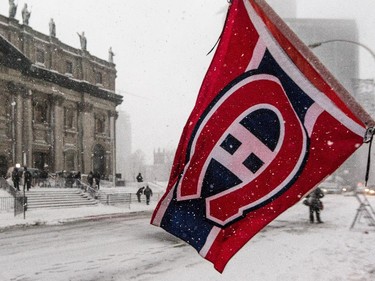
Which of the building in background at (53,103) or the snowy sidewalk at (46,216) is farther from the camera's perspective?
the building in background at (53,103)

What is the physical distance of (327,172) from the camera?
286 centimetres

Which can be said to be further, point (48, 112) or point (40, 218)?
point (48, 112)

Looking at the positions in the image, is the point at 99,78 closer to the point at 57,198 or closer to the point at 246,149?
the point at 57,198

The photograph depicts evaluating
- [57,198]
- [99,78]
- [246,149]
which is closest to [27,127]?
[57,198]

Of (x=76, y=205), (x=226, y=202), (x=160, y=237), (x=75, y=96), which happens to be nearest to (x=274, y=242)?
(x=160, y=237)

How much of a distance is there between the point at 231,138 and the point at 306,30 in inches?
5728

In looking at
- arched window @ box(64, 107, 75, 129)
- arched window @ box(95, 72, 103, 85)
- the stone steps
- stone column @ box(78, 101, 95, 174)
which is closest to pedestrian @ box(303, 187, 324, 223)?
the stone steps

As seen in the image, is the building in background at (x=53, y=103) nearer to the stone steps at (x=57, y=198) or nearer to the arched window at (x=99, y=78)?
the arched window at (x=99, y=78)

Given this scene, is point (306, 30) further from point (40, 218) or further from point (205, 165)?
point (205, 165)

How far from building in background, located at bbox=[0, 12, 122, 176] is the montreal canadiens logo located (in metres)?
35.8

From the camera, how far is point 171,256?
10961mm

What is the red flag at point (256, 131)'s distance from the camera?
9.43 feet

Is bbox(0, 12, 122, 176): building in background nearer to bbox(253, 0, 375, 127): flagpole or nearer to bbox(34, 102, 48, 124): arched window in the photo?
bbox(34, 102, 48, 124): arched window

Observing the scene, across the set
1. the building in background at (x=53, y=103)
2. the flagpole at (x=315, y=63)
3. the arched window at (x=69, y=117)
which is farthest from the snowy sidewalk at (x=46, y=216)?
the arched window at (x=69, y=117)
